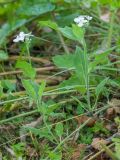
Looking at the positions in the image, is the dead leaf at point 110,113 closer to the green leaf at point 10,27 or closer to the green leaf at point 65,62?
the green leaf at point 65,62

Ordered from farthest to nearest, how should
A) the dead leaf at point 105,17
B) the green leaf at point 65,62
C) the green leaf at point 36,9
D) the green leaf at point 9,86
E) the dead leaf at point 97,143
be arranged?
the dead leaf at point 105,17 < the green leaf at point 36,9 < the green leaf at point 9,86 < the green leaf at point 65,62 < the dead leaf at point 97,143

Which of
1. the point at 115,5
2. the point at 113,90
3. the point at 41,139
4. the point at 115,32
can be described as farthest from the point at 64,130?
the point at 115,32

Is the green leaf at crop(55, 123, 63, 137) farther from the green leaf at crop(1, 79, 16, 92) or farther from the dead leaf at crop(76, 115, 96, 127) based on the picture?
the green leaf at crop(1, 79, 16, 92)

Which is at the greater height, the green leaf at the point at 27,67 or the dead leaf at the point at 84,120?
the green leaf at the point at 27,67

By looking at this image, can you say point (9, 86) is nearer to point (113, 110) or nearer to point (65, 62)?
point (65, 62)

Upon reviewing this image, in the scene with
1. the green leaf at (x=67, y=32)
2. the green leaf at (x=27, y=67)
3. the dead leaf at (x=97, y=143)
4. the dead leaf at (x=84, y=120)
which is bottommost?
the dead leaf at (x=97, y=143)

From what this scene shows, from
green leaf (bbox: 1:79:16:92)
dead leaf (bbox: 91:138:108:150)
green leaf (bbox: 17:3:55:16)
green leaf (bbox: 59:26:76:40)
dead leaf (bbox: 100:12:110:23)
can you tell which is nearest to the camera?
dead leaf (bbox: 91:138:108:150)

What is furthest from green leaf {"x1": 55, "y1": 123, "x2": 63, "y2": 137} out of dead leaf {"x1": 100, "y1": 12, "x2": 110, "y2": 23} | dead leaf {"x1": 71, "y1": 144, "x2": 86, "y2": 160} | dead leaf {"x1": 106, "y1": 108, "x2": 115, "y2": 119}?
dead leaf {"x1": 100, "y1": 12, "x2": 110, "y2": 23}

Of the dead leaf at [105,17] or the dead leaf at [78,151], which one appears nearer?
the dead leaf at [78,151]

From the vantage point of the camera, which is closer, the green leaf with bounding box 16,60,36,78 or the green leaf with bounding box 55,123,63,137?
the green leaf with bounding box 55,123,63,137

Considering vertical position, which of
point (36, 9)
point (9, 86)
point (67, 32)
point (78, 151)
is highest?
point (36, 9)

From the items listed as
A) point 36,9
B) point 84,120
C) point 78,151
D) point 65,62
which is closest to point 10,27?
point 36,9

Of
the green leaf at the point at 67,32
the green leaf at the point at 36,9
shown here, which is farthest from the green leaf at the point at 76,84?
the green leaf at the point at 36,9
